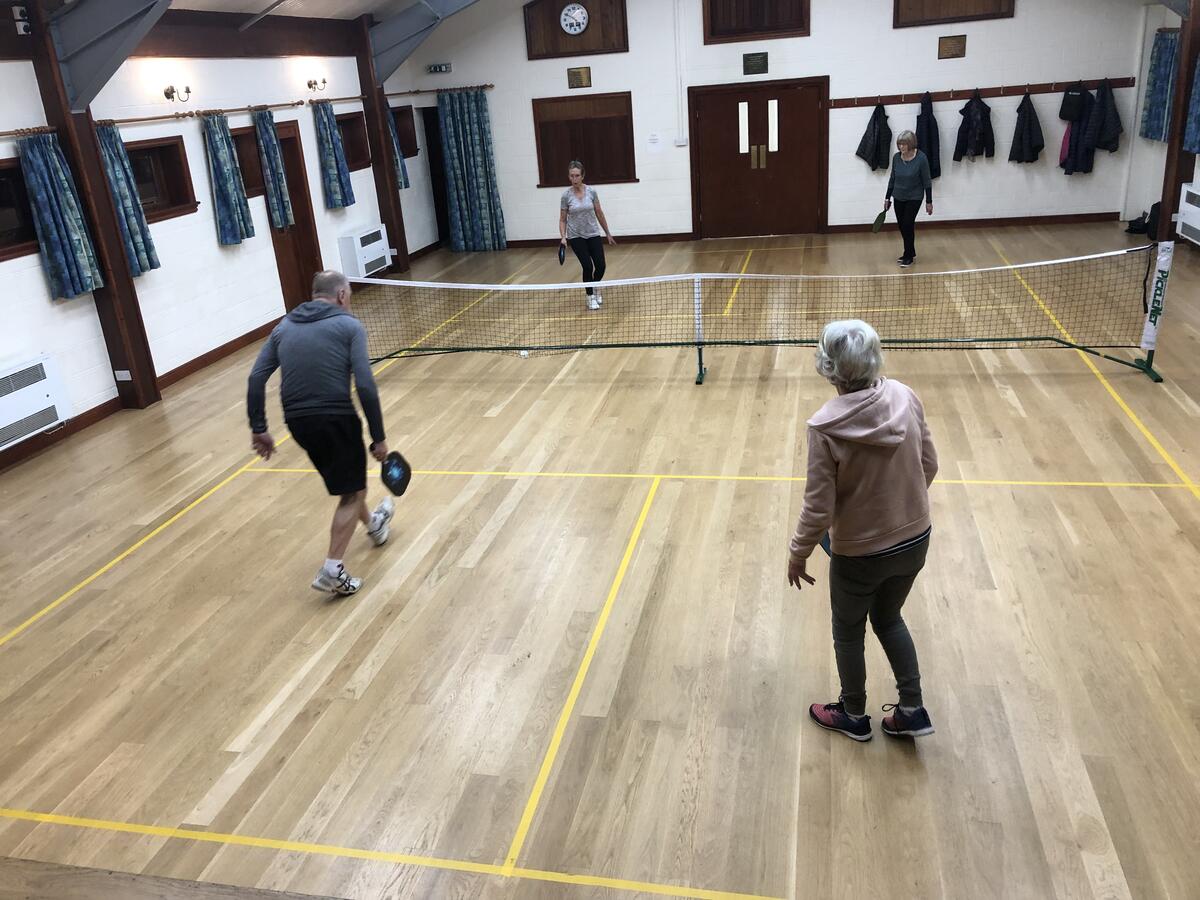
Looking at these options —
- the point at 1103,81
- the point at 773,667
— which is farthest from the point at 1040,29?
the point at 773,667

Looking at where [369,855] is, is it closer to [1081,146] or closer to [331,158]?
[331,158]

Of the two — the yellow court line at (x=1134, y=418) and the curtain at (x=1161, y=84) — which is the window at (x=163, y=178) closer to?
the yellow court line at (x=1134, y=418)

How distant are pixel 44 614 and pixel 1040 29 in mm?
13317

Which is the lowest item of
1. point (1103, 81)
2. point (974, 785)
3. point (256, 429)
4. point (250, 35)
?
point (974, 785)

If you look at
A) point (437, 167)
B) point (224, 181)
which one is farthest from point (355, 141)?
point (224, 181)

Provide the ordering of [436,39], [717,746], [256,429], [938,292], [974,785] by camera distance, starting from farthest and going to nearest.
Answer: [436,39], [938,292], [256,429], [717,746], [974,785]

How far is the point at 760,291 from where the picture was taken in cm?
1083

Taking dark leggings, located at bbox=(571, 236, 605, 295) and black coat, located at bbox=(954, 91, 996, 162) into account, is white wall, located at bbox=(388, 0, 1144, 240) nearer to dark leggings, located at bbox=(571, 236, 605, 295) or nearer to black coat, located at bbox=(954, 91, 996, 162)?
black coat, located at bbox=(954, 91, 996, 162)

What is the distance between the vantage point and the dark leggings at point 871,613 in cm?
321

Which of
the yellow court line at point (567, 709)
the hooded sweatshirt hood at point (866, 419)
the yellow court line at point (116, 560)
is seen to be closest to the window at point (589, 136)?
the yellow court line at point (116, 560)

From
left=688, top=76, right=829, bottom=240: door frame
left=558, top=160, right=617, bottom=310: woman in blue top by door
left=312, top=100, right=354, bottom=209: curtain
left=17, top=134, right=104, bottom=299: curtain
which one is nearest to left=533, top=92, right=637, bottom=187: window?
left=688, top=76, right=829, bottom=240: door frame

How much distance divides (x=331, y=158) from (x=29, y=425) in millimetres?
5751

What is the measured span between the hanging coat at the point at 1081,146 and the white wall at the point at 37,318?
12.1 metres

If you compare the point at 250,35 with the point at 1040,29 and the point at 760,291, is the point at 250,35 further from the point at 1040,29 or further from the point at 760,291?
the point at 1040,29
